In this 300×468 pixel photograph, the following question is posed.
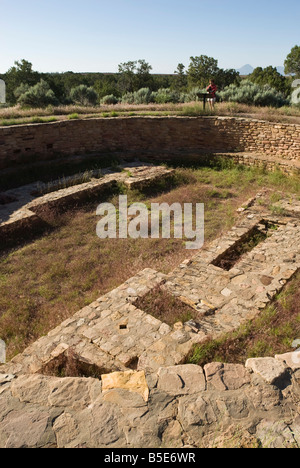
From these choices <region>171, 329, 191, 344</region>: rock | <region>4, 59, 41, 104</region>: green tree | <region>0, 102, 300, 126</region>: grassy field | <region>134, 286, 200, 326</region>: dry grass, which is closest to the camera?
<region>171, 329, 191, 344</region>: rock

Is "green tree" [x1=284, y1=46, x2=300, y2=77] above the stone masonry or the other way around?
above

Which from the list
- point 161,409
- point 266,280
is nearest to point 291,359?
point 161,409

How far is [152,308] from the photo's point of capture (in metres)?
5.04

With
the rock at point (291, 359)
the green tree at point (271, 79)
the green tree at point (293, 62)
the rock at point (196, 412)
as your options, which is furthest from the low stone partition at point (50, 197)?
the green tree at point (293, 62)

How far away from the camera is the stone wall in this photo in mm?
11258

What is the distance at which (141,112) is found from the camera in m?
14.1

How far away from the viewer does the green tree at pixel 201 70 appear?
34.3 metres

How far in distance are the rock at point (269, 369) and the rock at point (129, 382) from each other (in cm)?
100

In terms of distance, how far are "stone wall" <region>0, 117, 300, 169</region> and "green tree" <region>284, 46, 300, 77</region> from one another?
126ft

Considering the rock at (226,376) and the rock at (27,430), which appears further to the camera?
the rock at (226,376)

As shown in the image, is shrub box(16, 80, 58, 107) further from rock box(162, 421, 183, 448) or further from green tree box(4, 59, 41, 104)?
rock box(162, 421, 183, 448)

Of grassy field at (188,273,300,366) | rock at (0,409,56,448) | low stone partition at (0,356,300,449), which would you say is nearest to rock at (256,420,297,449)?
low stone partition at (0,356,300,449)

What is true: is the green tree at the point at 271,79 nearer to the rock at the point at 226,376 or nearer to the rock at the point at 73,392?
the rock at the point at 226,376
